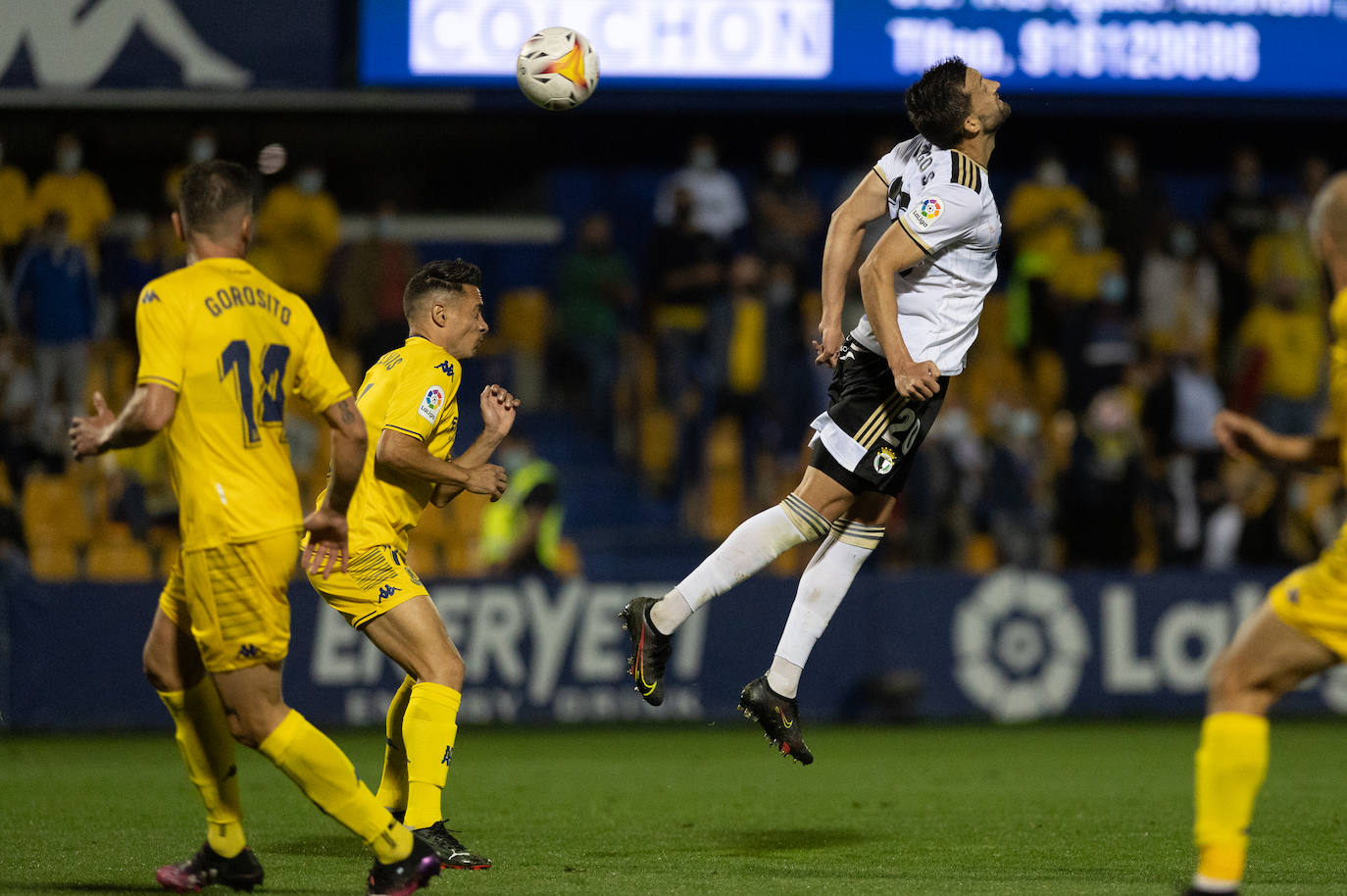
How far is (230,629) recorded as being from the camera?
5.02 m

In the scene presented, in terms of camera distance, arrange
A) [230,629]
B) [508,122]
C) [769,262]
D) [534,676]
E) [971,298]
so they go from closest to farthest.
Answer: [230,629] < [971,298] < [534,676] < [769,262] < [508,122]

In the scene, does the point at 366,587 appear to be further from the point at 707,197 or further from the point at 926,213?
the point at 707,197

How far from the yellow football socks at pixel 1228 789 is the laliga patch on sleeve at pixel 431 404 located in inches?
117

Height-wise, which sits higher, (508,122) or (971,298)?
(508,122)

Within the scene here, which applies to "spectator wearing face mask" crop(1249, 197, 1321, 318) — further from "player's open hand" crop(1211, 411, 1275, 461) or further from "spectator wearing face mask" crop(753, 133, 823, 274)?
"player's open hand" crop(1211, 411, 1275, 461)

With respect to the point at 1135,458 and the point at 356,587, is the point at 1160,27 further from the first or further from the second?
the point at 356,587

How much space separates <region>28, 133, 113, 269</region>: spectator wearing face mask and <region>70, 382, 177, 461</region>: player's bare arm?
10.3 meters

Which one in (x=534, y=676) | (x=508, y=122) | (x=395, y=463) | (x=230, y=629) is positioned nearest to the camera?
(x=230, y=629)

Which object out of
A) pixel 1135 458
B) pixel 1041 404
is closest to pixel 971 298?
pixel 1135 458

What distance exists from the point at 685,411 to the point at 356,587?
9012 millimetres

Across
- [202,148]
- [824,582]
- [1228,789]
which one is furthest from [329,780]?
[202,148]

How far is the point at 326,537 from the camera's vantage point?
527cm

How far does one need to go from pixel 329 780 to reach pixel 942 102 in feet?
11.1

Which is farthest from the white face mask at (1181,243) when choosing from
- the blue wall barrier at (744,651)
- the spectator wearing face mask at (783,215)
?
the blue wall barrier at (744,651)
